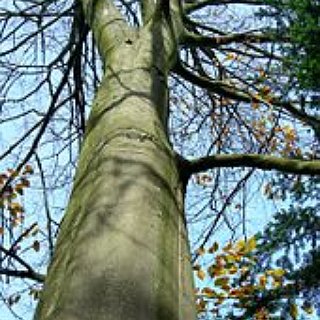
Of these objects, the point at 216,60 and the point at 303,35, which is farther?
the point at 216,60

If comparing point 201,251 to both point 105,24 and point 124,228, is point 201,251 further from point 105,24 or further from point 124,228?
point 124,228

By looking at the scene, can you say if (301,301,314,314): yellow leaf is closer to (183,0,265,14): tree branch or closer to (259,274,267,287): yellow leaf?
(259,274,267,287): yellow leaf

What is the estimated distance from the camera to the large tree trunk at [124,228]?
132 centimetres

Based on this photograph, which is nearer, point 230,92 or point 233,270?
point 230,92

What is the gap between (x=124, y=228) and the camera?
1575mm

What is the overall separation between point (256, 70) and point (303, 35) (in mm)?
2849

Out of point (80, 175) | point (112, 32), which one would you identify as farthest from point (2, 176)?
point (80, 175)

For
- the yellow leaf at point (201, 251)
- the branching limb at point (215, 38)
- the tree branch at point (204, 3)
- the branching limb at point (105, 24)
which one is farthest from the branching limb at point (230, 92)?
the yellow leaf at point (201, 251)

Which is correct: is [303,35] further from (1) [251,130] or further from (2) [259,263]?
(1) [251,130]

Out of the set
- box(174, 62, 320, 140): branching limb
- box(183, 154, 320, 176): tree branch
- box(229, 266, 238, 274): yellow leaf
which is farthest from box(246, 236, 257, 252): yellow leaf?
box(183, 154, 320, 176): tree branch

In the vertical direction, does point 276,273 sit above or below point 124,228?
above

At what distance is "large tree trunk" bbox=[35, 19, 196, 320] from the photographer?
4.34 feet

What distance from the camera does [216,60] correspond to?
6227 mm

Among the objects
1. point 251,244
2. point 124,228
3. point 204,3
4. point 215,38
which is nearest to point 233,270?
point 251,244
